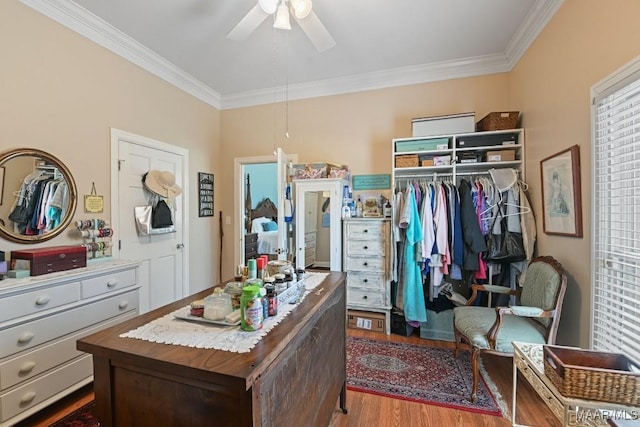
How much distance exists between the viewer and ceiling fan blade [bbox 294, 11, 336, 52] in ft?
A: 5.99

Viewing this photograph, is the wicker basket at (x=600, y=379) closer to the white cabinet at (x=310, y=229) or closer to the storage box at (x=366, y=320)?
the storage box at (x=366, y=320)

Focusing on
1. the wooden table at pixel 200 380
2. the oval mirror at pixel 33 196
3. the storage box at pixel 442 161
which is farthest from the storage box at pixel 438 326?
the oval mirror at pixel 33 196

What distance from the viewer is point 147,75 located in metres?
2.94

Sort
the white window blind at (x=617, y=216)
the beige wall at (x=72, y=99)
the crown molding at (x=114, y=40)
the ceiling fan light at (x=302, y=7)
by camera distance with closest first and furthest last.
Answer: the white window blind at (x=617, y=216) < the ceiling fan light at (x=302, y=7) < the beige wall at (x=72, y=99) < the crown molding at (x=114, y=40)

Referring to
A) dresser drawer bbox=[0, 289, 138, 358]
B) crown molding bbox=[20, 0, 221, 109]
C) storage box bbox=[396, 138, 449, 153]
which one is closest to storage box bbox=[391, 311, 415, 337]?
storage box bbox=[396, 138, 449, 153]

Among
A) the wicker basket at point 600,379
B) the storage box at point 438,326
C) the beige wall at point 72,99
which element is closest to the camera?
the wicker basket at point 600,379

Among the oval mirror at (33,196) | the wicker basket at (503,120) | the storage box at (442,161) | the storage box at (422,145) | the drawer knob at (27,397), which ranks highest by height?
the wicker basket at (503,120)

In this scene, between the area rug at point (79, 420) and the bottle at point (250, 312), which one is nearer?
the bottle at point (250, 312)

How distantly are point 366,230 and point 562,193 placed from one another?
1.62 m

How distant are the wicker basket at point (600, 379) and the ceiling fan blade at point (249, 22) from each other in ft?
8.04

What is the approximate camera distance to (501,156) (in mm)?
2742

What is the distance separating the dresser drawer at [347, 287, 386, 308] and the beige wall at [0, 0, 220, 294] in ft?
8.22

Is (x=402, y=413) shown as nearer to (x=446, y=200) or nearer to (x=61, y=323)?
(x=446, y=200)

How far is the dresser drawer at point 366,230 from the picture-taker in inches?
117
